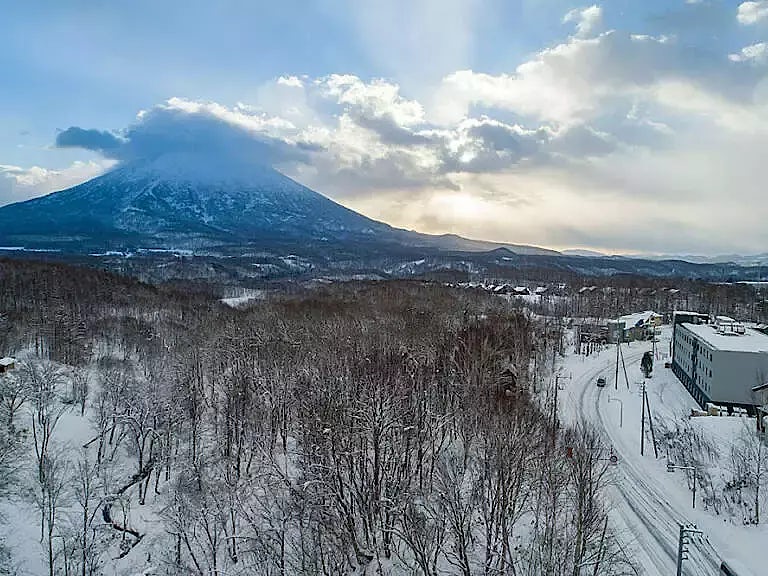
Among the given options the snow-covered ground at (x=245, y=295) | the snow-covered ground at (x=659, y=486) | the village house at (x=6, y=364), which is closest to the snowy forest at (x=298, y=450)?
the village house at (x=6, y=364)

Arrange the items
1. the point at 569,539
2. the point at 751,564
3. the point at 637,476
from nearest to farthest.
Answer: the point at 569,539, the point at 751,564, the point at 637,476

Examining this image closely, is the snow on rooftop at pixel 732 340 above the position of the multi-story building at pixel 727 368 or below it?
above

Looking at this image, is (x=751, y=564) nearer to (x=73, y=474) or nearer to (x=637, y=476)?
(x=637, y=476)

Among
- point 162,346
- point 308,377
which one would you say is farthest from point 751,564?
point 162,346

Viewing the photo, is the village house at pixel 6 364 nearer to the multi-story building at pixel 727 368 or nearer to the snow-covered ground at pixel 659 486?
the snow-covered ground at pixel 659 486

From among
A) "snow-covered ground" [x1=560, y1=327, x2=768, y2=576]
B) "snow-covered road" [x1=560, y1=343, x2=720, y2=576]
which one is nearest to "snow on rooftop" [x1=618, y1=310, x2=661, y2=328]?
"snow-covered road" [x1=560, y1=343, x2=720, y2=576]

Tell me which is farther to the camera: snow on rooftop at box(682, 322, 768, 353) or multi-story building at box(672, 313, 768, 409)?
snow on rooftop at box(682, 322, 768, 353)

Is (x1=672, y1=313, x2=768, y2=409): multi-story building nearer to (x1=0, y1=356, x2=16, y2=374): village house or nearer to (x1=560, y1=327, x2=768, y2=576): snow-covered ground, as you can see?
(x1=560, y1=327, x2=768, y2=576): snow-covered ground
